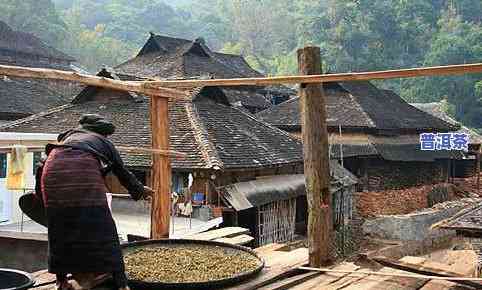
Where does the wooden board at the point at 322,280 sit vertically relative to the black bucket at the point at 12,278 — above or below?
below

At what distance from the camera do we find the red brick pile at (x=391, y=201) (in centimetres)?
2145

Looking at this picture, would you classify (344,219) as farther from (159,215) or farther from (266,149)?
(159,215)

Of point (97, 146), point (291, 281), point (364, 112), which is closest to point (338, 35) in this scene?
point (364, 112)

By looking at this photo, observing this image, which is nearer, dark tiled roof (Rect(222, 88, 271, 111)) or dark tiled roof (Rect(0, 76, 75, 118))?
dark tiled roof (Rect(0, 76, 75, 118))

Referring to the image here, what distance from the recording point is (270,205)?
1576 cm

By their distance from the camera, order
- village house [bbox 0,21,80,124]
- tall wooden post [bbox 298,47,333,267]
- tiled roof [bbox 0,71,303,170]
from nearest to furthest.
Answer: tall wooden post [bbox 298,47,333,267] < tiled roof [bbox 0,71,303,170] < village house [bbox 0,21,80,124]

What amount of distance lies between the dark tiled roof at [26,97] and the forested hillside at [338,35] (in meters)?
22.9

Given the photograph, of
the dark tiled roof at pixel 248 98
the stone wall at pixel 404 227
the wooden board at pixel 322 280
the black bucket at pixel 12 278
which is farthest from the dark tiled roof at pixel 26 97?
the wooden board at pixel 322 280

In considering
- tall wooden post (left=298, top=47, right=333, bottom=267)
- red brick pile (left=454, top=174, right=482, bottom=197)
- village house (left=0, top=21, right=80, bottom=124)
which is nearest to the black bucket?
tall wooden post (left=298, top=47, right=333, bottom=267)

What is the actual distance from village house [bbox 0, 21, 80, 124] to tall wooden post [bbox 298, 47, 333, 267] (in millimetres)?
14743

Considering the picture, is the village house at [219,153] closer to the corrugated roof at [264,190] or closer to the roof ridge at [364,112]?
the corrugated roof at [264,190]

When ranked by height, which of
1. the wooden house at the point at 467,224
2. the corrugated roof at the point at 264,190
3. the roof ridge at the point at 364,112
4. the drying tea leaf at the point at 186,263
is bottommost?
the wooden house at the point at 467,224

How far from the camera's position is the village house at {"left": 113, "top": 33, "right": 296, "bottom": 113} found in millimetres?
24648

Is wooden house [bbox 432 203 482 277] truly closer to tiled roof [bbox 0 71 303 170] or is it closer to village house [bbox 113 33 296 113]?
tiled roof [bbox 0 71 303 170]
